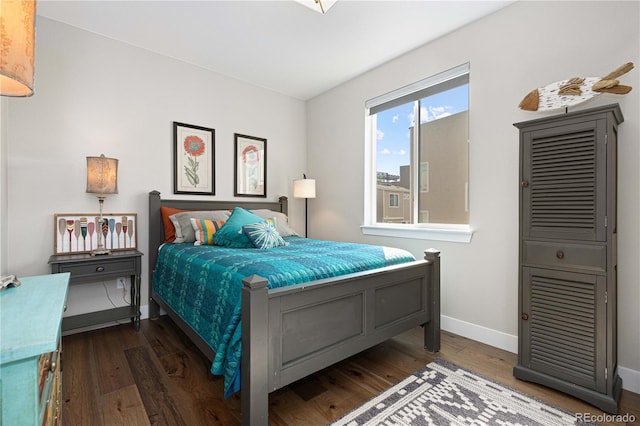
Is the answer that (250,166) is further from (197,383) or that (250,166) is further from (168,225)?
(197,383)

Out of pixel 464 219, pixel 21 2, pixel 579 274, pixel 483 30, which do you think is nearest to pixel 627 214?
pixel 579 274

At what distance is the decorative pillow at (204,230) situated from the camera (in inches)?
110

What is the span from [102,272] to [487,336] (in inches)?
127

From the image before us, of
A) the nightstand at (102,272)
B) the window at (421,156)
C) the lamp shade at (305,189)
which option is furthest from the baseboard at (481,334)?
the nightstand at (102,272)

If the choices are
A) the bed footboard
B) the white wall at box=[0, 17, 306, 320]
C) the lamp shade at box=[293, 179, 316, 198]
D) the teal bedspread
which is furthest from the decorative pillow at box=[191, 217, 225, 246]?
the bed footboard

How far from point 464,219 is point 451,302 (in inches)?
30.3

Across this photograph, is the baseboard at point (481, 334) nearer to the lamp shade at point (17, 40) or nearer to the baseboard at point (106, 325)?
the baseboard at point (106, 325)

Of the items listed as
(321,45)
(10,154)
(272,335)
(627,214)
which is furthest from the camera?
(321,45)

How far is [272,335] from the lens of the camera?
1.44 metres

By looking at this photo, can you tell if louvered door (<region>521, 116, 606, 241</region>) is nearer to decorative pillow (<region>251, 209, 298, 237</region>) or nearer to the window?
the window

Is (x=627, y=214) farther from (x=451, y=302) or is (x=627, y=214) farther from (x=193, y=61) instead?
(x=193, y=61)

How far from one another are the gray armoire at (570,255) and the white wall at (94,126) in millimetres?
3047

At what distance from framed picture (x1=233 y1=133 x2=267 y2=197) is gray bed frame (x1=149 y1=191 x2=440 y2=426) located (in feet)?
5.65
